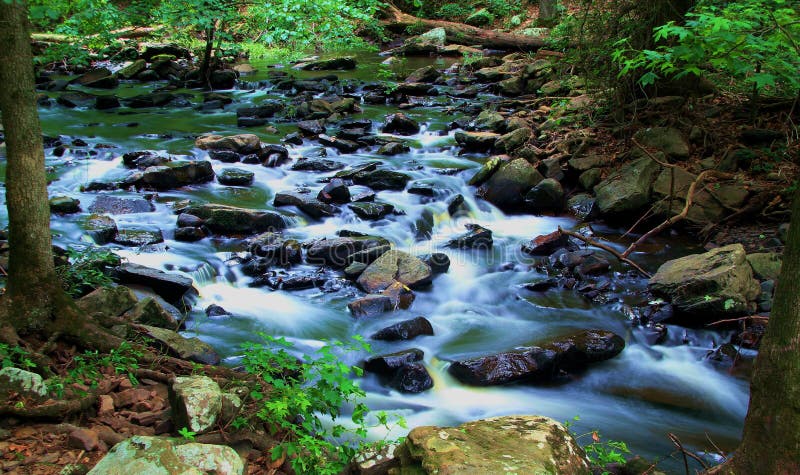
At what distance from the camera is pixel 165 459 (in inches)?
110

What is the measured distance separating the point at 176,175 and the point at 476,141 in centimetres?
607

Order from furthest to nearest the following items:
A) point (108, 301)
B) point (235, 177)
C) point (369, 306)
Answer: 1. point (235, 177)
2. point (369, 306)
3. point (108, 301)

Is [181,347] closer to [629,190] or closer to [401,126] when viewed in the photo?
[629,190]

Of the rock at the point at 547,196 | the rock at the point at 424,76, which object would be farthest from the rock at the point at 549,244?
the rock at the point at 424,76

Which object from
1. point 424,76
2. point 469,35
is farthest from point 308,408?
point 469,35

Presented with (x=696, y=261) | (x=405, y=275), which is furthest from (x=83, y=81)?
(x=696, y=261)

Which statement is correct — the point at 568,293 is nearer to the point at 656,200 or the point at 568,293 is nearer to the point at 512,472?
the point at 656,200

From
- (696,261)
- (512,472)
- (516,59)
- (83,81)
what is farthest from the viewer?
(516,59)

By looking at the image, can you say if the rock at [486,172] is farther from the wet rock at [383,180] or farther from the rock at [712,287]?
the rock at [712,287]

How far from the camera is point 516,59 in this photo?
20.1 metres

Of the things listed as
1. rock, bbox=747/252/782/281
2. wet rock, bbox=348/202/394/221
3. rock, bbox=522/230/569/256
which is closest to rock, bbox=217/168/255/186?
wet rock, bbox=348/202/394/221

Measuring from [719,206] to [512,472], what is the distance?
727 cm

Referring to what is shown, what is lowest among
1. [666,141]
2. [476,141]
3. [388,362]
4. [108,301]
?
[388,362]

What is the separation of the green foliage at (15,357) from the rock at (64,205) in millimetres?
5316
